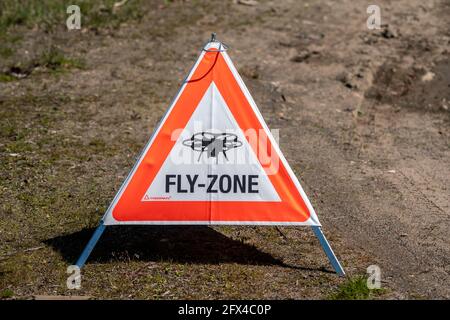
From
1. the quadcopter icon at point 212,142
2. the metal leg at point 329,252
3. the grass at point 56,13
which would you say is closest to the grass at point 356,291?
the metal leg at point 329,252

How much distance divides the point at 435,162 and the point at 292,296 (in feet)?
13.7

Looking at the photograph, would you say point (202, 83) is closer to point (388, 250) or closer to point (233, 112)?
point (233, 112)

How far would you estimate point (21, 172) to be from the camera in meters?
9.05

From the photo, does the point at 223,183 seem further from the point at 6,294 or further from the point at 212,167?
the point at 6,294

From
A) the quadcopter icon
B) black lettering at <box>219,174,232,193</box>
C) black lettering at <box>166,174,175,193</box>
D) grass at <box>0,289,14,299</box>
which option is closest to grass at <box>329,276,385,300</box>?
black lettering at <box>219,174,232,193</box>

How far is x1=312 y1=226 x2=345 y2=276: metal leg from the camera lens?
6684mm

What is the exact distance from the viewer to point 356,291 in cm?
645

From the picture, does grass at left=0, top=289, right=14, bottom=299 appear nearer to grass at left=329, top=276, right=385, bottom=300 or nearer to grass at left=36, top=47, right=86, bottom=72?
grass at left=329, top=276, right=385, bottom=300

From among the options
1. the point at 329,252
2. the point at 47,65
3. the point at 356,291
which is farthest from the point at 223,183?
the point at 47,65

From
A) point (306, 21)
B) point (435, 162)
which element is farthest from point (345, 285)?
point (306, 21)

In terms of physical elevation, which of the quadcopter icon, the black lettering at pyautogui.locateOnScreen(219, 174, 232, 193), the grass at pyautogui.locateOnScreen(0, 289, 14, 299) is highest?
the quadcopter icon

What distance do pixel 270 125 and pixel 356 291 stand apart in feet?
15.4

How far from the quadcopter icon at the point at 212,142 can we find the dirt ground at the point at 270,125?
1.02 meters

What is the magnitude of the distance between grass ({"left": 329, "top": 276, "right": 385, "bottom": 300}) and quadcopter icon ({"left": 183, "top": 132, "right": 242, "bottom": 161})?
1.40 m
